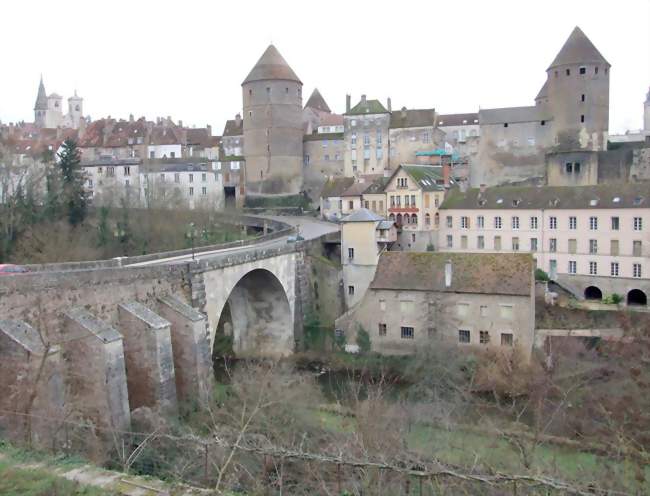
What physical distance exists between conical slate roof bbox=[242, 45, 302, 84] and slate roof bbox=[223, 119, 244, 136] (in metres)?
7.63

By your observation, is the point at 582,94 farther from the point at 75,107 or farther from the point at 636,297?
the point at 75,107

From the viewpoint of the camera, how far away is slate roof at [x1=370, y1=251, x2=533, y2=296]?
28.7m

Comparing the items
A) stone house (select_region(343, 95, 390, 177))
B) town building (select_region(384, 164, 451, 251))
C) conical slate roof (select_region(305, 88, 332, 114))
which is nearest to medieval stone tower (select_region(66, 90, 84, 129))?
conical slate roof (select_region(305, 88, 332, 114))

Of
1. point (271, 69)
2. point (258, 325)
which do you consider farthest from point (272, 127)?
point (258, 325)

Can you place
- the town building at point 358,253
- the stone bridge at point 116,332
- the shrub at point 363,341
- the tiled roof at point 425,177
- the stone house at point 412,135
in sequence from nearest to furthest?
the stone bridge at point 116,332 < the shrub at point 363,341 < the town building at point 358,253 < the tiled roof at point 425,177 < the stone house at point 412,135

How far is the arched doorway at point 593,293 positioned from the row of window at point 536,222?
3.26 m

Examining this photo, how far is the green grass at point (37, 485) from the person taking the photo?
8.72 metres

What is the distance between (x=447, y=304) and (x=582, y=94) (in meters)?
25.0

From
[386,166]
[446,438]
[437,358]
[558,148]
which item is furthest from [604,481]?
[386,166]

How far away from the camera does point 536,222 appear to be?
37.1 m

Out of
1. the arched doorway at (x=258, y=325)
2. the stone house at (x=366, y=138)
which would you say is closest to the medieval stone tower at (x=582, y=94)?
the stone house at (x=366, y=138)

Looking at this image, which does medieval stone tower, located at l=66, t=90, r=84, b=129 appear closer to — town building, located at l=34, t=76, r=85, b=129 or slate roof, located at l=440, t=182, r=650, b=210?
town building, located at l=34, t=76, r=85, b=129

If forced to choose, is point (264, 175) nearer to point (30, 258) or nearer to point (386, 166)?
point (386, 166)

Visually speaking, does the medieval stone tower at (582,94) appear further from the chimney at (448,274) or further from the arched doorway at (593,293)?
the chimney at (448,274)
